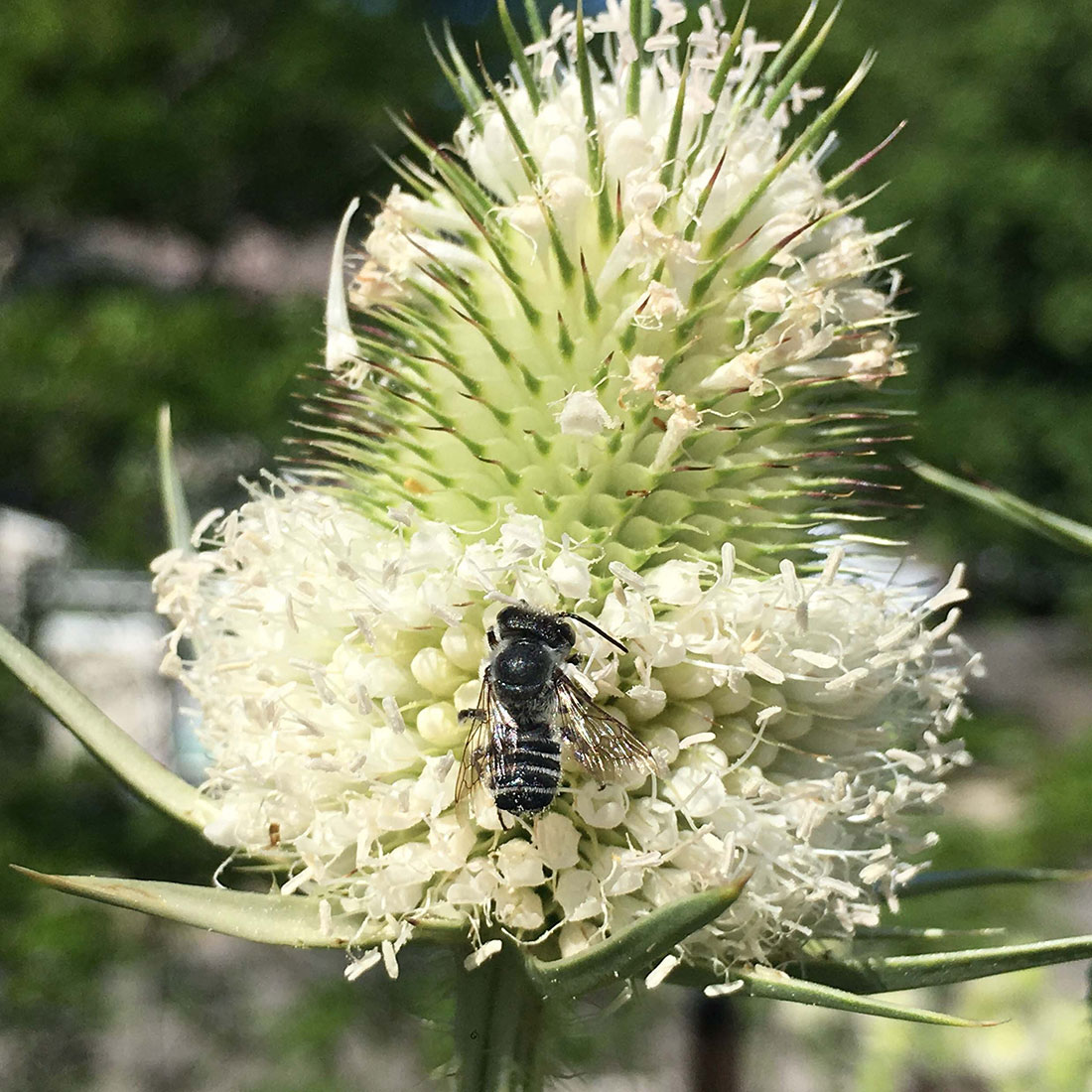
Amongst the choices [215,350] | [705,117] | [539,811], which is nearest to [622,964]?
[539,811]

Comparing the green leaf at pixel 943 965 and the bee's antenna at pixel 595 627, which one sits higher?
the bee's antenna at pixel 595 627

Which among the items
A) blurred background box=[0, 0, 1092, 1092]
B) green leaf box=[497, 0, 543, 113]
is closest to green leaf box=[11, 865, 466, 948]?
green leaf box=[497, 0, 543, 113]

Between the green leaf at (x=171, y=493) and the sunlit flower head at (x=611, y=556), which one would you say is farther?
the green leaf at (x=171, y=493)

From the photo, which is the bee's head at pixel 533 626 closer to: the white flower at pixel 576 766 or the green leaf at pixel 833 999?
the white flower at pixel 576 766

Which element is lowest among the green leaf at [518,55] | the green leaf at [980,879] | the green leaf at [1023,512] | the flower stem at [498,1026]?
the flower stem at [498,1026]

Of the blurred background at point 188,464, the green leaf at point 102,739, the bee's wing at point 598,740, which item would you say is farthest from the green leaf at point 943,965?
the blurred background at point 188,464

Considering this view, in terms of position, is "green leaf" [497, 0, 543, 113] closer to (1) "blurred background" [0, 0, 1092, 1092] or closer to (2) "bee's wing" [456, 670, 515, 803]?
(2) "bee's wing" [456, 670, 515, 803]

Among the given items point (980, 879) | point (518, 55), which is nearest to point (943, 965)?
point (980, 879)

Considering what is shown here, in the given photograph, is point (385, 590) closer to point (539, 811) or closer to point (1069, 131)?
point (539, 811)
